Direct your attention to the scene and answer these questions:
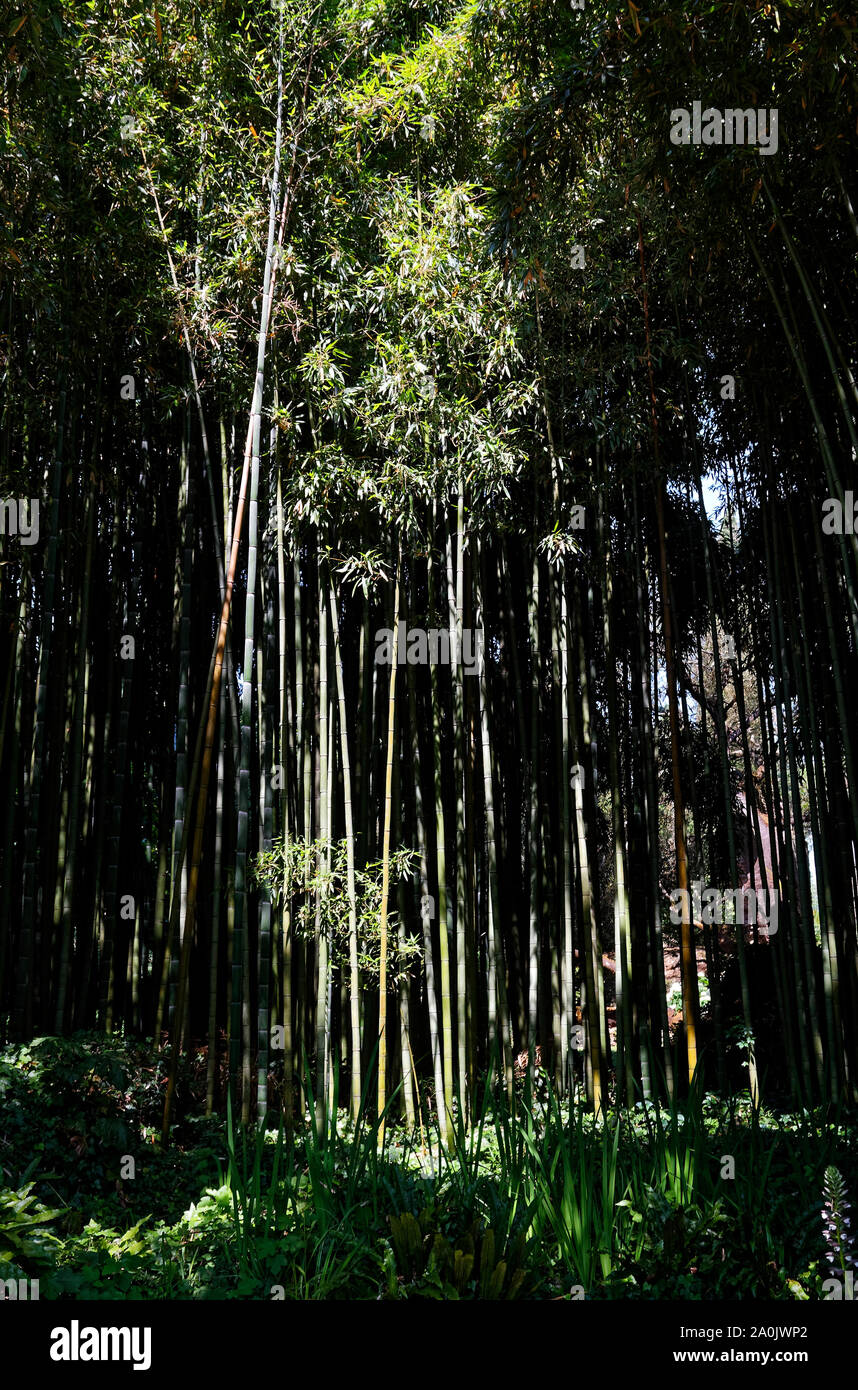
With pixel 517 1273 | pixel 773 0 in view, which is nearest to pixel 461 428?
pixel 773 0

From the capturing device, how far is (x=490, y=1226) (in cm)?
233

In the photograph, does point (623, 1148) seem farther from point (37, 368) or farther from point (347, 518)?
point (37, 368)

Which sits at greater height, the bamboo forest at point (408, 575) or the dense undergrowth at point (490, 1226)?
the bamboo forest at point (408, 575)

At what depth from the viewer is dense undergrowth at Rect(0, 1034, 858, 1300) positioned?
2193 mm

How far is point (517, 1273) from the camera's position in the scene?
83.7 inches

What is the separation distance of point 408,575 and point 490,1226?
10.3 feet

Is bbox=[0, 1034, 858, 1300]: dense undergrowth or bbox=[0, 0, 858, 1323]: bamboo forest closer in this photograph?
bbox=[0, 1034, 858, 1300]: dense undergrowth

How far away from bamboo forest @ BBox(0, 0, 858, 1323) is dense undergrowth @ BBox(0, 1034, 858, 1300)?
0.07 feet

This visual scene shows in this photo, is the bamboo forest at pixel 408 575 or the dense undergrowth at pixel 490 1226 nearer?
the dense undergrowth at pixel 490 1226

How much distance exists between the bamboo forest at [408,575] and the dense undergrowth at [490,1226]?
0.9 inches

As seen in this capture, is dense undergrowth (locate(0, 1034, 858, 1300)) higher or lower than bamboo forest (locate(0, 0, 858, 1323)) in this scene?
lower

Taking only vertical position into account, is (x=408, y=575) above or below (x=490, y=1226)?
above

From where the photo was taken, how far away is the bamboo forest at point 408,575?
298cm

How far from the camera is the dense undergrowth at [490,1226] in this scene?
2.19 m
